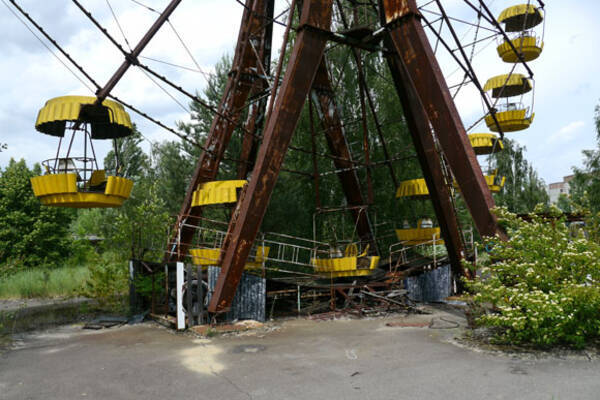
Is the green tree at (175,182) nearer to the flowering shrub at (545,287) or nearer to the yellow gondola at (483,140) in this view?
the yellow gondola at (483,140)

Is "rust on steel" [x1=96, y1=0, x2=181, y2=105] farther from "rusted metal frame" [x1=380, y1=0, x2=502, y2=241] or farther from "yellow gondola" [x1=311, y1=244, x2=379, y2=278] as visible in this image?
"yellow gondola" [x1=311, y1=244, x2=379, y2=278]

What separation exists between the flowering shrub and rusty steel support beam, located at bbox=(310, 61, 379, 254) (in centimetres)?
949

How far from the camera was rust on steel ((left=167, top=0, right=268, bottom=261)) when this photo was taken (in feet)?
53.6

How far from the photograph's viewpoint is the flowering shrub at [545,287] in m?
8.23

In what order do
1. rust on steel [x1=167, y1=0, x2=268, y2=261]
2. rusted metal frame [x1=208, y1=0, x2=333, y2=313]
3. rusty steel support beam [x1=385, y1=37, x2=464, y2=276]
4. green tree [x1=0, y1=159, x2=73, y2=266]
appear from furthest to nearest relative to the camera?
green tree [x1=0, y1=159, x2=73, y2=266]
rust on steel [x1=167, y1=0, x2=268, y2=261]
rusty steel support beam [x1=385, y1=37, x2=464, y2=276]
rusted metal frame [x1=208, y1=0, x2=333, y2=313]

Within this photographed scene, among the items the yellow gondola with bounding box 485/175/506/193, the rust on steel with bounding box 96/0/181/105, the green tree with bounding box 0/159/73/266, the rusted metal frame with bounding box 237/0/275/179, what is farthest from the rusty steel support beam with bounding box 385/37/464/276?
the green tree with bounding box 0/159/73/266

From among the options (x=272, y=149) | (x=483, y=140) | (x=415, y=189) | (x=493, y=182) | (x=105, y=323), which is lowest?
(x=105, y=323)

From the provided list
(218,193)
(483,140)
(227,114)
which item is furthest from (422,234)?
(227,114)

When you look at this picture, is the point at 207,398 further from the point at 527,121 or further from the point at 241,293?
the point at 527,121

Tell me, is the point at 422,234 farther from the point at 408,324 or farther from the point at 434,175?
the point at 408,324

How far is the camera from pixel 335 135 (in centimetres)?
1938

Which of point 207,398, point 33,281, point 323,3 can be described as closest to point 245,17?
point 323,3

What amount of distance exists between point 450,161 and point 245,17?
1014cm

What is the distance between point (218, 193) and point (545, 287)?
9.59m
